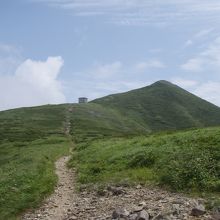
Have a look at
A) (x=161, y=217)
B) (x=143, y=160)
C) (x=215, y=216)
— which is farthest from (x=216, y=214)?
(x=143, y=160)

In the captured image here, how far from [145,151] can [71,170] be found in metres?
7.24

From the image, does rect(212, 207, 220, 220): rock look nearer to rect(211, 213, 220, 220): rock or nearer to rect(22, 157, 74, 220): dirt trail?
rect(211, 213, 220, 220): rock

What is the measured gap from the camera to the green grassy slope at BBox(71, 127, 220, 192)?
81.5ft

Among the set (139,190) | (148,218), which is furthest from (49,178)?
(148,218)

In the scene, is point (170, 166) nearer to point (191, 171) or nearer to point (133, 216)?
point (191, 171)

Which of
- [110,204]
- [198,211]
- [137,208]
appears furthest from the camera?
[110,204]

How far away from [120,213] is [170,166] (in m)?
8.00

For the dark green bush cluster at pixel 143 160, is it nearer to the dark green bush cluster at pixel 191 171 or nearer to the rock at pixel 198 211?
the dark green bush cluster at pixel 191 171

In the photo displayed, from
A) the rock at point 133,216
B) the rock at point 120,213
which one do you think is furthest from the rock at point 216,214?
the rock at point 120,213

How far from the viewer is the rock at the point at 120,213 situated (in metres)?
20.4

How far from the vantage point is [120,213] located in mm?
20578

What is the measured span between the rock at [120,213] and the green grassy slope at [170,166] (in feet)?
15.2

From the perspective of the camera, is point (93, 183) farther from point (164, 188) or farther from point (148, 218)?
point (148, 218)

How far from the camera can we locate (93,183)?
2973 cm
